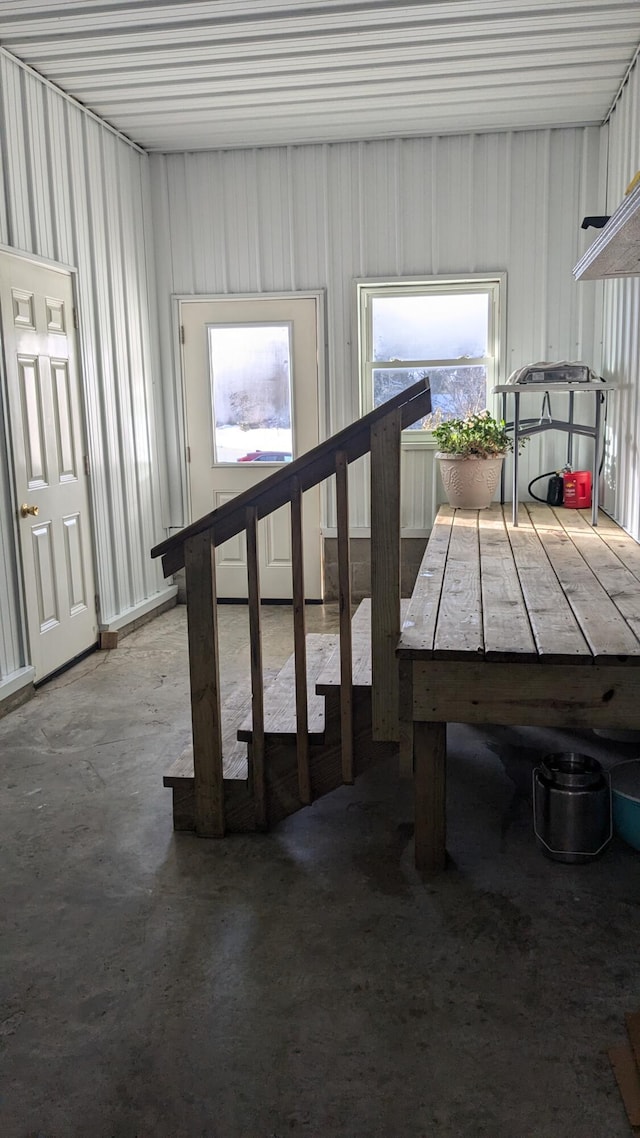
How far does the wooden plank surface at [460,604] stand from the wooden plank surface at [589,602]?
1.03ft

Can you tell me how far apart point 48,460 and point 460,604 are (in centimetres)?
268

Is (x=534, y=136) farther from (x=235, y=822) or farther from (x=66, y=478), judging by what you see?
(x=235, y=822)

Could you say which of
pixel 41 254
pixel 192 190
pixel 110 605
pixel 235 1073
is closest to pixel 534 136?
pixel 192 190

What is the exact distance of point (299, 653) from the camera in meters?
2.70

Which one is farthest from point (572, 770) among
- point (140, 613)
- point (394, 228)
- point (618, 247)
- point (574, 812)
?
point (394, 228)

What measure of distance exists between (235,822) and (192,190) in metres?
4.75

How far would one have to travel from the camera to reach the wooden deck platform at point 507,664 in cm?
238

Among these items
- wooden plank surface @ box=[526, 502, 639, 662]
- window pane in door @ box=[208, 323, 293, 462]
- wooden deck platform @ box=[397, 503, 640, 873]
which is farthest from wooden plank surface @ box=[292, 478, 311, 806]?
window pane in door @ box=[208, 323, 293, 462]

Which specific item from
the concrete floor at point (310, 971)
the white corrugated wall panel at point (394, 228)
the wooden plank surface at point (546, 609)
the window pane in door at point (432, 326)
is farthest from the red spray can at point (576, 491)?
the concrete floor at point (310, 971)

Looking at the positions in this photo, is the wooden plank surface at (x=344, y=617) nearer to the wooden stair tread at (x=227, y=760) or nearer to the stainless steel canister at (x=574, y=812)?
the wooden stair tread at (x=227, y=760)

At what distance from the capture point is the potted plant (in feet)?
17.0

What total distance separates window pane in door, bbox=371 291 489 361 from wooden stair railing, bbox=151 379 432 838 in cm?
360

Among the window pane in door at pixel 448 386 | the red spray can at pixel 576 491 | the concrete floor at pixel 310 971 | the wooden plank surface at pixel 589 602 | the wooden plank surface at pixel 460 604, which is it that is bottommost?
the concrete floor at pixel 310 971

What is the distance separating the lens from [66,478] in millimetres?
4887
